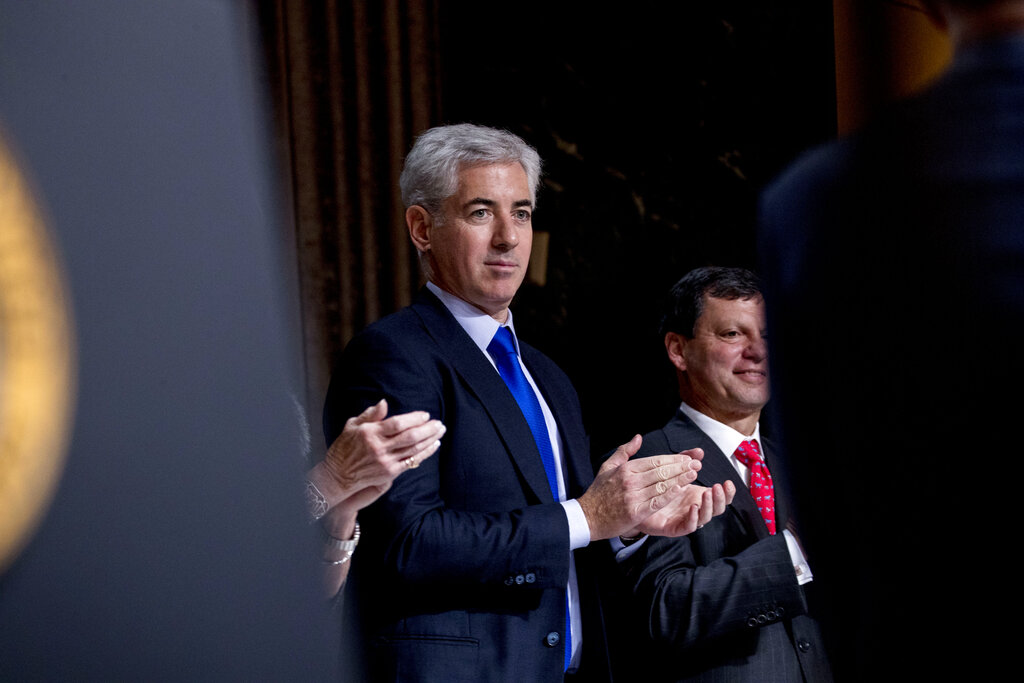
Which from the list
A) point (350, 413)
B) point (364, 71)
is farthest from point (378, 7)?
point (350, 413)

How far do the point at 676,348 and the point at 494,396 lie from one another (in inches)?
30.9

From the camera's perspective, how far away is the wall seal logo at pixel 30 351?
0.80 meters

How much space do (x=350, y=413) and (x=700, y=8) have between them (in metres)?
1.69

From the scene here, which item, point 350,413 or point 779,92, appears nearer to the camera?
point 350,413

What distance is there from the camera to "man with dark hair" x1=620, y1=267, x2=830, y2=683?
217 cm

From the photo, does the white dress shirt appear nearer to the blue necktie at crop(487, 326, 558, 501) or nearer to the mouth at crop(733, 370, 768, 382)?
the mouth at crop(733, 370, 768, 382)

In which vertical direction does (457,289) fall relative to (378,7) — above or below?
below

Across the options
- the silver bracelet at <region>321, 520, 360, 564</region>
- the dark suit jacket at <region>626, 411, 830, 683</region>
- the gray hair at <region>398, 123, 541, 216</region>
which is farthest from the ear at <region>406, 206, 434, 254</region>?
the dark suit jacket at <region>626, 411, 830, 683</region>

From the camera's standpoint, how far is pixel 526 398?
7.18ft

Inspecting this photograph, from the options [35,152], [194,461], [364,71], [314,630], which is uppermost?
[364,71]

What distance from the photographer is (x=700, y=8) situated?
10.1ft

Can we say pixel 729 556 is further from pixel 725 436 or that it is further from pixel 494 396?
pixel 494 396

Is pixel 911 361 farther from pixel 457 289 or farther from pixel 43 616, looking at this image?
pixel 457 289

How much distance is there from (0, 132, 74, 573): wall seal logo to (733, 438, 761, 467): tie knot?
6.27ft
